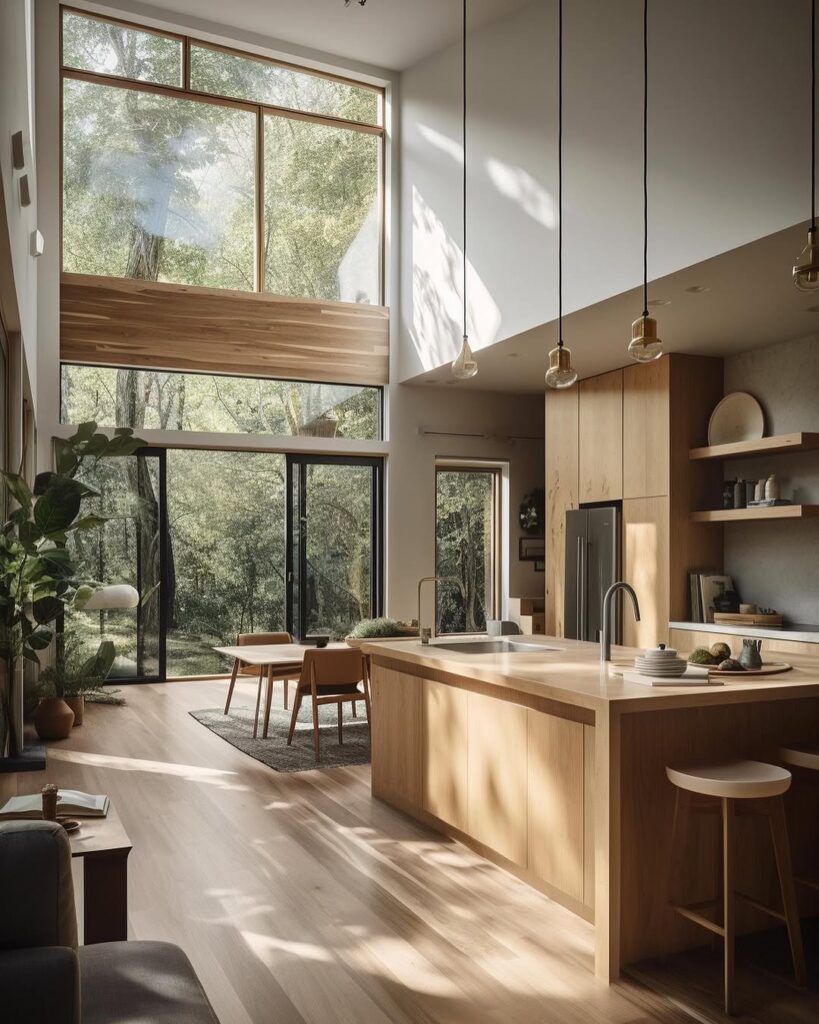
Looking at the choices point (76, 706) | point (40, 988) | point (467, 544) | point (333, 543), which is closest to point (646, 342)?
point (40, 988)

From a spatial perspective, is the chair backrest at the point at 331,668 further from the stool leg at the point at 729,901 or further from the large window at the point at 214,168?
the large window at the point at 214,168

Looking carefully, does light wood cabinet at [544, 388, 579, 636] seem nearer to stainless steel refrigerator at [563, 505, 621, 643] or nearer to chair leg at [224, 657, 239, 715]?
stainless steel refrigerator at [563, 505, 621, 643]

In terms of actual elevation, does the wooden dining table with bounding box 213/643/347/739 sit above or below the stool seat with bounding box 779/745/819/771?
below

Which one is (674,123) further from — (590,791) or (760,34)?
(590,791)

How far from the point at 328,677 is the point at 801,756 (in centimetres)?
343

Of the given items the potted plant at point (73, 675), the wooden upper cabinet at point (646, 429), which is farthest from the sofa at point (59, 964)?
the wooden upper cabinet at point (646, 429)

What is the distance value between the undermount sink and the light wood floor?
2.94 feet

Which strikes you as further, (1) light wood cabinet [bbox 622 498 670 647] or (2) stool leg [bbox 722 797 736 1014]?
(1) light wood cabinet [bbox 622 498 670 647]

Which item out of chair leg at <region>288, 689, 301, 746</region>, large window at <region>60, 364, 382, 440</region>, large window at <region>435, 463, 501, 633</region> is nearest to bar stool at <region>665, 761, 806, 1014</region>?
chair leg at <region>288, 689, 301, 746</region>

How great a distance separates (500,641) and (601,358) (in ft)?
11.6

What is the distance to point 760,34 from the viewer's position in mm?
4605

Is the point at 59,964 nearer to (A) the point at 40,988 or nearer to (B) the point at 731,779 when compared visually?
(A) the point at 40,988

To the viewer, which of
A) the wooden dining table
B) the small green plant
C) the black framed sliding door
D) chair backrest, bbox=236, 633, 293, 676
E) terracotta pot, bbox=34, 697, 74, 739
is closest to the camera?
the wooden dining table

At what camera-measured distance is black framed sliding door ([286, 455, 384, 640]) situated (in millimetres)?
9367
